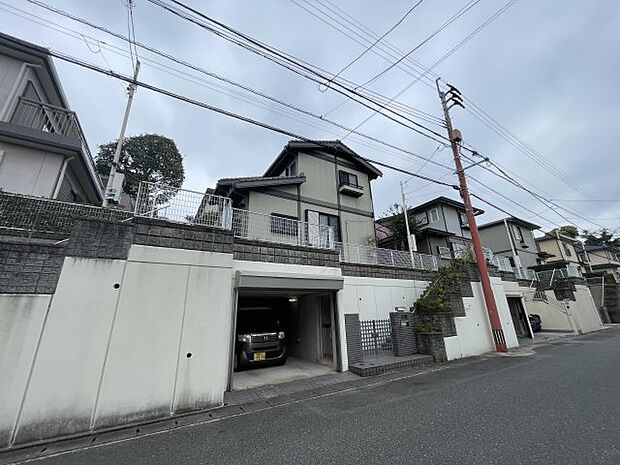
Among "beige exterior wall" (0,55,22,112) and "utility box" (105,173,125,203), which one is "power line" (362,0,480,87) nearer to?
"utility box" (105,173,125,203)

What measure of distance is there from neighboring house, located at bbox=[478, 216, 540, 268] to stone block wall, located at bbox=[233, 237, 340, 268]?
21.8 m

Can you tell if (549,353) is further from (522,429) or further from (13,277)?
(13,277)

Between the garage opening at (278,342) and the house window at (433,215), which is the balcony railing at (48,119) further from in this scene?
the house window at (433,215)

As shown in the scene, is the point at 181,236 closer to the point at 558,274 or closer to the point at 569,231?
the point at 558,274

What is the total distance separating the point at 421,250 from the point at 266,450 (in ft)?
54.5

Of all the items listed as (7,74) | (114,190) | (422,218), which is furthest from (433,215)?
(7,74)

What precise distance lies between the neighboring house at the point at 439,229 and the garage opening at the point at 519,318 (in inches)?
159

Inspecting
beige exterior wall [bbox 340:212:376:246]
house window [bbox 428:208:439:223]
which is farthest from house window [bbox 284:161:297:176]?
house window [bbox 428:208:439:223]

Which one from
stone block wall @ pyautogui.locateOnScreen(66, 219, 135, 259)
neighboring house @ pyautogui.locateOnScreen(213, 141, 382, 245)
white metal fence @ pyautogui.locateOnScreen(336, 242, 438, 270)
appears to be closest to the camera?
stone block wall @ pyautogui.locateOnScreen(66, 219, 135, 259)

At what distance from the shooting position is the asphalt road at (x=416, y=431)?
2797mm

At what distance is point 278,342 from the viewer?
23.9ft

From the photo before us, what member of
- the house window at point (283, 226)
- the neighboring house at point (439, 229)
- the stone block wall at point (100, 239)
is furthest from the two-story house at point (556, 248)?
the stone block wall at point (100, 239)

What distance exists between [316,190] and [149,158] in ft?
52.7

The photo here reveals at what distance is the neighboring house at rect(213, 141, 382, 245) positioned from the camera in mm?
11281
